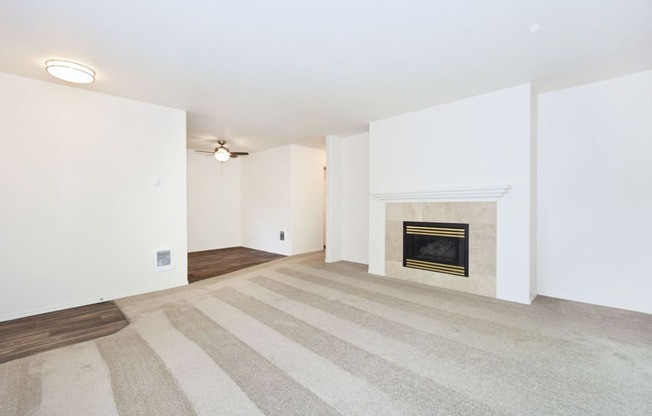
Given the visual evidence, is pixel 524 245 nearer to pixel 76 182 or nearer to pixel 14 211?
pixel 76 182

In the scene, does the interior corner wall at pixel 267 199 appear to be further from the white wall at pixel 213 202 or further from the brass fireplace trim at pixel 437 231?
the brass fireplace trim at pixel 437 231

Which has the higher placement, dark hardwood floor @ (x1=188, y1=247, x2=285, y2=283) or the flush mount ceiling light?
the flush mount ceiling light

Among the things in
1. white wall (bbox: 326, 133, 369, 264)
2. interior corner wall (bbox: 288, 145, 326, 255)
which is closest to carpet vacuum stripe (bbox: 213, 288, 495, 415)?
white wall (bbox: 326, 133, 369, 264)

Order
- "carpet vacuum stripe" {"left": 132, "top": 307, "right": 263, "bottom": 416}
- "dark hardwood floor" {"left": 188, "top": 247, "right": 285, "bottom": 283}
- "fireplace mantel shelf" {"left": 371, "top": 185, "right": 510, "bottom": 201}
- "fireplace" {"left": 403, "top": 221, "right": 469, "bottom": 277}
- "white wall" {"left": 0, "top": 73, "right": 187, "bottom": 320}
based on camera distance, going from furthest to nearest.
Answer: "dark hardwood floor" {"left": 188, "top": 247, "right": 285, "bottom": 283}, "fireplace" {"left": 403, "top": 221, "right": 469, "bottom": 277}, "fireplace mantel shelf" {"left": 371, "top": 185, "right": 510, "bottom": 201}, "white wall" {"left": 0, "top": 73, "right": 187, "bottom": 320}, "carpet vacuum stripe" {"left": 132, "top": 307, "right": 263, "bottom": 416}

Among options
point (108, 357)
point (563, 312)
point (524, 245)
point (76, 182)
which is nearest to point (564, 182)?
point (524, 245)

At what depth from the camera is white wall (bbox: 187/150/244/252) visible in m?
7.21

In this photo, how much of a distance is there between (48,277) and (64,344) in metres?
1.21

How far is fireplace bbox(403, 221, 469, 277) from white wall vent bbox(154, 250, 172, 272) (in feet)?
11.5

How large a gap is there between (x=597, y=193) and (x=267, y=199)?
20.1 ft

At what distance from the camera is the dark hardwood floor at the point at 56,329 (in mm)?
2447

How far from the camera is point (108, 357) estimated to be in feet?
7.32

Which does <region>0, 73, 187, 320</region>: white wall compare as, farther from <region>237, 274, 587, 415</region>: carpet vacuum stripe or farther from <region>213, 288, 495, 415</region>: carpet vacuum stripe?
<region>237, 274, 587, 415</region>: carpet vacuum stripe

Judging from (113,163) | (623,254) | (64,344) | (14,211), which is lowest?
(64,344)

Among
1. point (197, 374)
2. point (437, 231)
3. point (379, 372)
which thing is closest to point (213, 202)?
point (437, 231)
